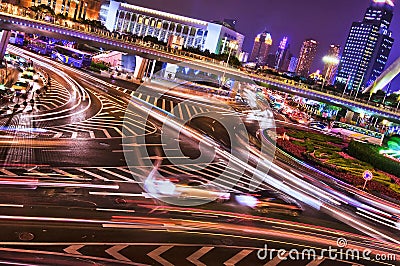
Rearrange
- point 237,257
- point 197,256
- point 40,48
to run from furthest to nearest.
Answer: point 40,48
point 237,257
point 197,256

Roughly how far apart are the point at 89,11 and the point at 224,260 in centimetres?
16391

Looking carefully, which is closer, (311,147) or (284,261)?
(284,261)

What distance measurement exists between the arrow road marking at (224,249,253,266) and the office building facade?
410 feet

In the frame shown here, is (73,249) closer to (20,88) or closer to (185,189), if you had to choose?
(185,189)

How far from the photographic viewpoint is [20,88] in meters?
34.4

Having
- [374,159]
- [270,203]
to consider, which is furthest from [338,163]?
[270,203]

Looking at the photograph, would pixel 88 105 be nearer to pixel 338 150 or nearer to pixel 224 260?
pixel 338 150

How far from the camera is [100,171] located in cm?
1877

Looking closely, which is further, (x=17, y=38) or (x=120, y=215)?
(x=17, y=38)

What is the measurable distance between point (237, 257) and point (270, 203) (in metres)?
6.29

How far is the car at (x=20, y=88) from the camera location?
1317 inches

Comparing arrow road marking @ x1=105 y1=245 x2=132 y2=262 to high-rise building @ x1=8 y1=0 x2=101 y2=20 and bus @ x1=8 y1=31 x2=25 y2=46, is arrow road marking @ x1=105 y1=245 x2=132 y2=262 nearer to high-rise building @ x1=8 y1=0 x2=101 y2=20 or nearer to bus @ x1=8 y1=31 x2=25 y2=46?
bus @ x1=8 y1=31 x2=25 y2=46

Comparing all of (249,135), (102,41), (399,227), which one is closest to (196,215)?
(399,227)

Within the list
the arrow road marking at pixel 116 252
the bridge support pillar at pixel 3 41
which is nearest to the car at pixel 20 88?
the bridge support pillar at pixel 3 41
